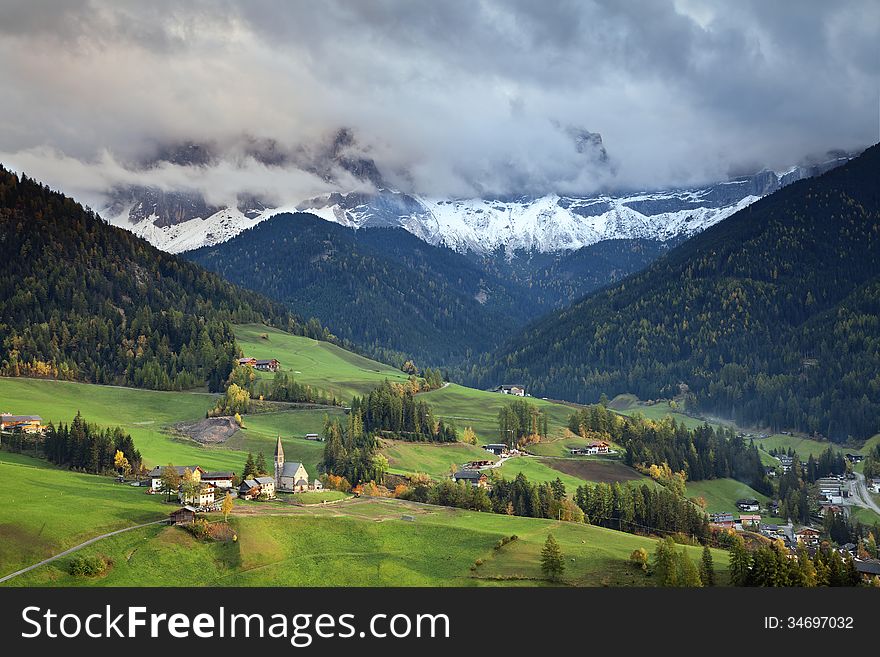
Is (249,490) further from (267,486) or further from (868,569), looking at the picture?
(868,569)

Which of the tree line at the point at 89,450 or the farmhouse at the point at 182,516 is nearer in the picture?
the farmhouse at the point at 182,516

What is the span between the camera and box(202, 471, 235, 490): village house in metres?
155

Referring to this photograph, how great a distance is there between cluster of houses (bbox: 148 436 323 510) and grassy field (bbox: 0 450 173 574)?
3687 millimetres

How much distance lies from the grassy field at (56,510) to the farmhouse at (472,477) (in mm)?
60807

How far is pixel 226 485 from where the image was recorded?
15588 centimetres

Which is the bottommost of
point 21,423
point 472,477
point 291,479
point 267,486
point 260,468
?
point 267,486

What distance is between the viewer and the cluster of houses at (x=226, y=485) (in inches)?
5320

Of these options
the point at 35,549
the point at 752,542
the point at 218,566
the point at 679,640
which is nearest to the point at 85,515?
the point at 35,549

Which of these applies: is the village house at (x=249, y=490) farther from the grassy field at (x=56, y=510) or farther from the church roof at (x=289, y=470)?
the grassy field at (x=56, y=510)

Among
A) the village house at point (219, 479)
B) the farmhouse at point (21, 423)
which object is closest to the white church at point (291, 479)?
the village house at point (219, 479)

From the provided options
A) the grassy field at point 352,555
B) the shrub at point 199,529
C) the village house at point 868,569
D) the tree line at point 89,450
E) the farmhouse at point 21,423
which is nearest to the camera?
the grassy field at point 352,555

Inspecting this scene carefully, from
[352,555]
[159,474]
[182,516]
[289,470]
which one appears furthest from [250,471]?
[352,555]

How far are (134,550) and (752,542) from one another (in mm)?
109071

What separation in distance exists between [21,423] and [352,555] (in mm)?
99442
